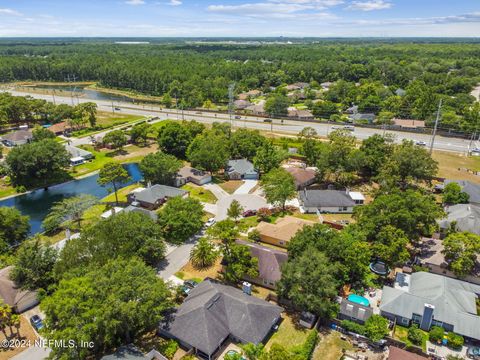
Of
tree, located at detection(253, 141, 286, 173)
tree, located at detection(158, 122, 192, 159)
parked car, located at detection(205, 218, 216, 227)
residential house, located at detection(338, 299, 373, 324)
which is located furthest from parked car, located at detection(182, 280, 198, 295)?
tree, located at detection(158, 122, 192, 159)

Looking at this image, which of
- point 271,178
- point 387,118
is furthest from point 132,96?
point 271,178

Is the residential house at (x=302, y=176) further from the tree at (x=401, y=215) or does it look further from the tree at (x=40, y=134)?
the tree at (x=40, y=134)

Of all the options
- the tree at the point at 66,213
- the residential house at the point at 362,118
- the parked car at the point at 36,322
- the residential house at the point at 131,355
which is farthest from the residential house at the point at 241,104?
the residential house at the point at 131,355

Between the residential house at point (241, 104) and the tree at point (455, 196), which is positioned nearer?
the tree at point (455, 196)

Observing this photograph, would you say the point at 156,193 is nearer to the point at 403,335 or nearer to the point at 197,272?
the point at 197,272

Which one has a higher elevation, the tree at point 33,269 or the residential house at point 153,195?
the tree at point 33,269

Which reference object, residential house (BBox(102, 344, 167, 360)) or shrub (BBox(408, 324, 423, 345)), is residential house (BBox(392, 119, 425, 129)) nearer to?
shrub (BBox(408, 324, 423, 345))
